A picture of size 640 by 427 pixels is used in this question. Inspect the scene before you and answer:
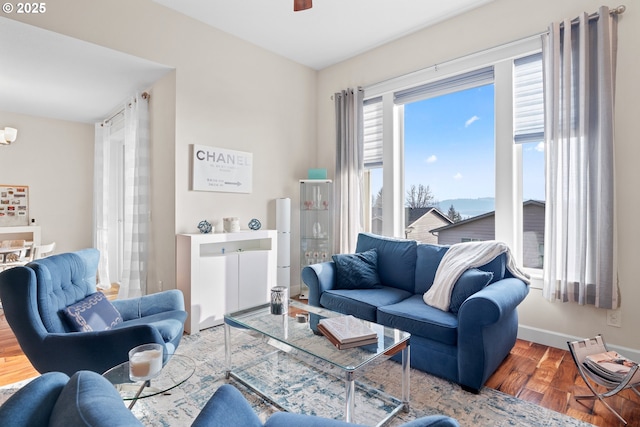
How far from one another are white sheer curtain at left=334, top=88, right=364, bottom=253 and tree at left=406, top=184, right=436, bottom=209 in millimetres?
609

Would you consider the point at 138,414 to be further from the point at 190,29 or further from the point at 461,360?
the point at 190,29

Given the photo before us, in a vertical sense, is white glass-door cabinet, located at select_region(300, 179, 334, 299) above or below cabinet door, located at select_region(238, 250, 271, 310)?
above

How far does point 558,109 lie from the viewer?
110 inches

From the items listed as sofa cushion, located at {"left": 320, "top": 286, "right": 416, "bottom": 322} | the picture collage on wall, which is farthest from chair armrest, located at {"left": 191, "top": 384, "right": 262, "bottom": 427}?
the picture collage on wall

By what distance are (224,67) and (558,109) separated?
11.1 feet

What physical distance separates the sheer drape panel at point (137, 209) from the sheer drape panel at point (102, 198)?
4.35 ft

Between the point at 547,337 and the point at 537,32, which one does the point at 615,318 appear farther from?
the point at 537,32

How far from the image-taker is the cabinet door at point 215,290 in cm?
334

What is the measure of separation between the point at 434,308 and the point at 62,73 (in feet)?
14.8

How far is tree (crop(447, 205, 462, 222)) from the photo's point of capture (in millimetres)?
3682

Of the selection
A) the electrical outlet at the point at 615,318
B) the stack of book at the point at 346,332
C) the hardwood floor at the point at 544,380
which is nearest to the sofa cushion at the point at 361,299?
the stack of book at the point at 346,332

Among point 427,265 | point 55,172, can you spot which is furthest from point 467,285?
point 55,172

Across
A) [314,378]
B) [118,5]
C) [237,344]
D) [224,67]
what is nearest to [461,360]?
[314,378]

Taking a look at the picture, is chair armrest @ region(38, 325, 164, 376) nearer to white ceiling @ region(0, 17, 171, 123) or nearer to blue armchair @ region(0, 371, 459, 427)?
blue armchair @ region(0, 371, 459, 427)
